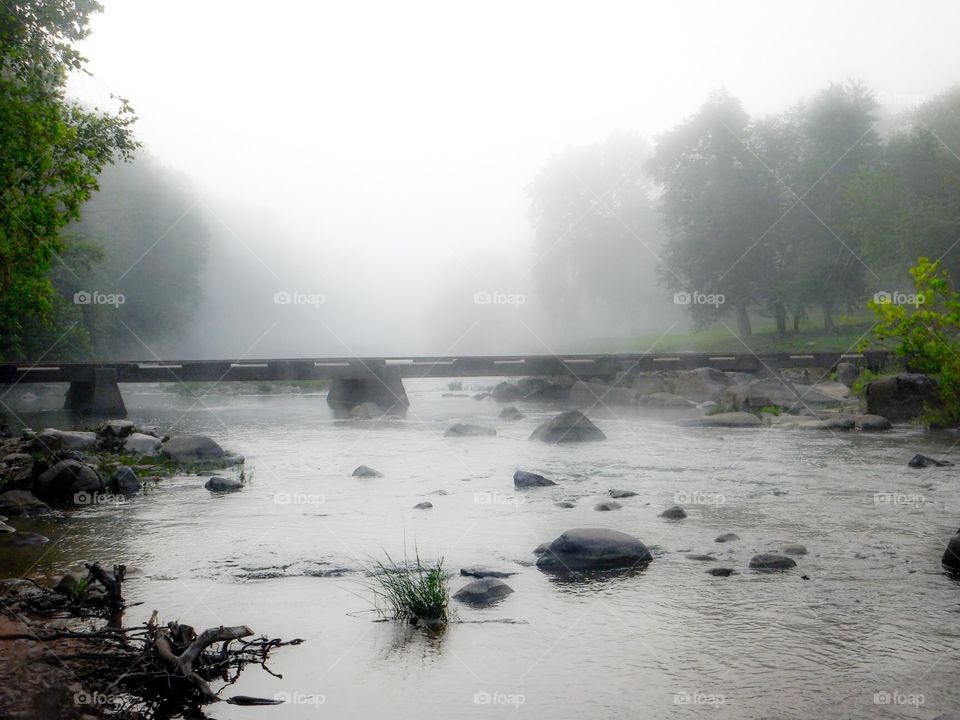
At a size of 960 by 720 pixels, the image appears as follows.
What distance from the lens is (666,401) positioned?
36.0 meters

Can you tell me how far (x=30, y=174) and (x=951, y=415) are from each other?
23467mm

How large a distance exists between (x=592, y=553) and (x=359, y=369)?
26548 mm

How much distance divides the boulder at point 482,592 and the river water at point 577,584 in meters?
0.18

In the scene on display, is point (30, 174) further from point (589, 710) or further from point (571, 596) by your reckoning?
point (589, 710)

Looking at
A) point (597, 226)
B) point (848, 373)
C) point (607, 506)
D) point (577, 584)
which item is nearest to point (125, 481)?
point (607, 506)

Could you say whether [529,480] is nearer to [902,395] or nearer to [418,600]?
[418,600]

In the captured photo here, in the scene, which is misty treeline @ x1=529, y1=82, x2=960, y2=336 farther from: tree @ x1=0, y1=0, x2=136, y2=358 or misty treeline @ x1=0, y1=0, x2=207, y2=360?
tree @ x1=0, y1=0, x2=136, y2=358

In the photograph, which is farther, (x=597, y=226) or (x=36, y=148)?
(x=597, y=226)

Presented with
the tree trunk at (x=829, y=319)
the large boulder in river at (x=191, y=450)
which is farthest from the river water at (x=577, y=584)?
the tree trunk at (x=829, y=319)

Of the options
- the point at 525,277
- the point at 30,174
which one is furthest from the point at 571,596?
the point at 525,277

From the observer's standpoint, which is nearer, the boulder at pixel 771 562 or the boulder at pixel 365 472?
the boulder at pixel 771 562

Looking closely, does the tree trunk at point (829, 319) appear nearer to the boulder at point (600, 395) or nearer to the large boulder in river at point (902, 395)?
the boulder at point (600, 395)

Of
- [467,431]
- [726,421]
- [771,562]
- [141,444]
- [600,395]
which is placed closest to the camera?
[771,562]

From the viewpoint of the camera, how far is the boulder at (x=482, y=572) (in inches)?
390
